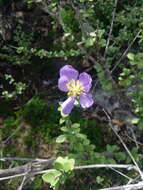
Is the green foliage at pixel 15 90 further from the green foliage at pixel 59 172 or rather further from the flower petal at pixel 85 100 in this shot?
the green foliage at pixel 59 172

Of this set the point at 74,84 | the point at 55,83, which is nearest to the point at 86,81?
the point at 74,84

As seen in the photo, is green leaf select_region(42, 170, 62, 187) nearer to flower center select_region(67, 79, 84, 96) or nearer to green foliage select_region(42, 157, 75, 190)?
green foliage select_region(42, 157, 75, 190)

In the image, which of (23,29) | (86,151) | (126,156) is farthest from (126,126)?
(23,29)

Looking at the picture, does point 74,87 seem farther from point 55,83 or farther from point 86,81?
point 55,83

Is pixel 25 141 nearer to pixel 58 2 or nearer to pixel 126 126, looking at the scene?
pixel 126 126

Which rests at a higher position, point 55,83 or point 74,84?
point 74,84

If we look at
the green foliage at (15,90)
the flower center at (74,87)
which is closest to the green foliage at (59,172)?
the flower center at (74,87)
